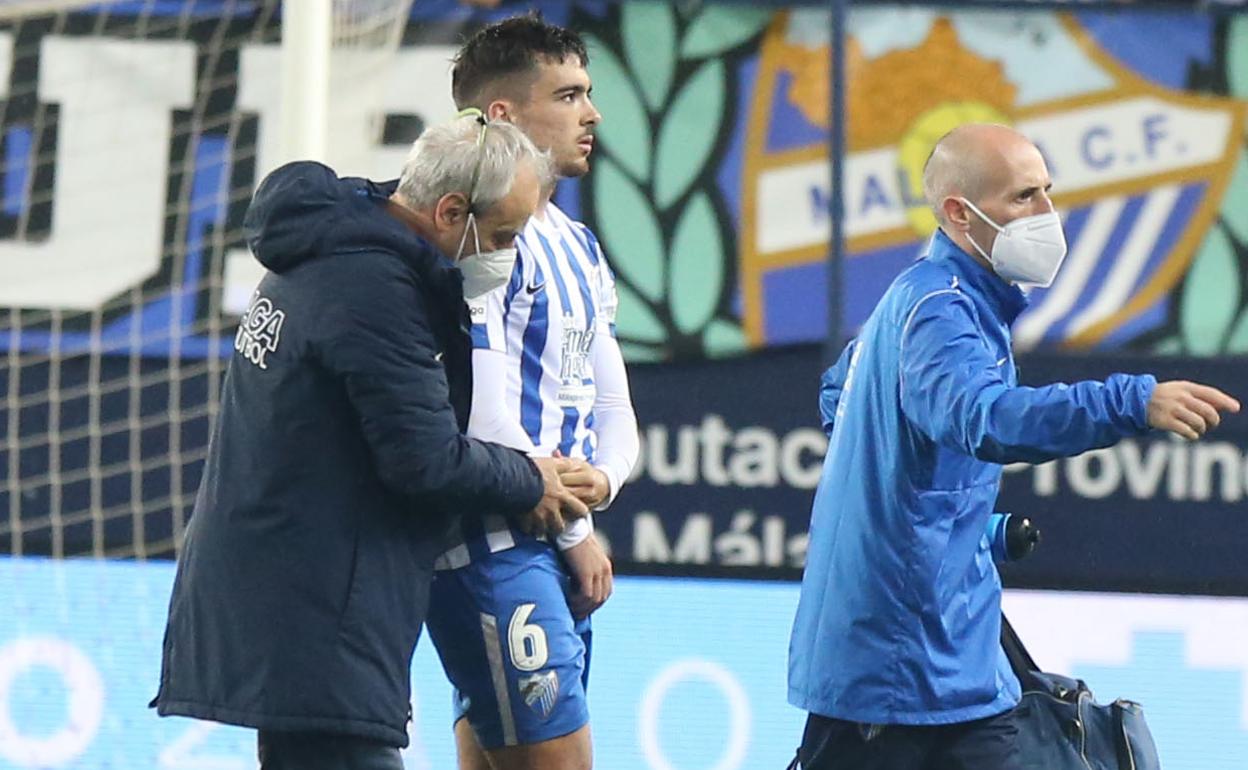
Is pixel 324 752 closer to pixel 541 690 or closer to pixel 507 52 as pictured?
pixel 541 690

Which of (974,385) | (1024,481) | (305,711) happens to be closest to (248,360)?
(305,711)

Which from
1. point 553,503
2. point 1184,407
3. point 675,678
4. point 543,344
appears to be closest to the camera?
point 1184,407

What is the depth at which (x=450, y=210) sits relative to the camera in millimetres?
3244

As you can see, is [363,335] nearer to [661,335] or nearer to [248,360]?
[248,360]

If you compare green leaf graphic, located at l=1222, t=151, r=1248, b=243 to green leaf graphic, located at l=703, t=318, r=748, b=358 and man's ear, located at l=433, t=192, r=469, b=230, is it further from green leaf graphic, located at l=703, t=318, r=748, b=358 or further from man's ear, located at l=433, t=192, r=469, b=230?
man's ear, located at l=433, t=192, r=469, b=230

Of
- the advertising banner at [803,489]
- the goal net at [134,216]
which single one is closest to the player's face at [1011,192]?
the advertising banner at [803,489]

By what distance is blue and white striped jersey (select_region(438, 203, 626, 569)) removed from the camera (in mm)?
3570

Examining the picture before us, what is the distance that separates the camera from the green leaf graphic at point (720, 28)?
5.77 metres

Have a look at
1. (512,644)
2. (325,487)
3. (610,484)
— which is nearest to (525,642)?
(512,644)

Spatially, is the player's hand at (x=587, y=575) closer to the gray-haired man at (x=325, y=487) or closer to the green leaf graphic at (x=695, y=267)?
the gray-haired man at (x=325, y=487)

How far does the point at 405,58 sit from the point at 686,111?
734 mm

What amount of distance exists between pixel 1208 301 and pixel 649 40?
5.17 ft

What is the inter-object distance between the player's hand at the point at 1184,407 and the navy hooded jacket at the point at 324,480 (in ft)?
3.05

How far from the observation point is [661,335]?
18.9ft
